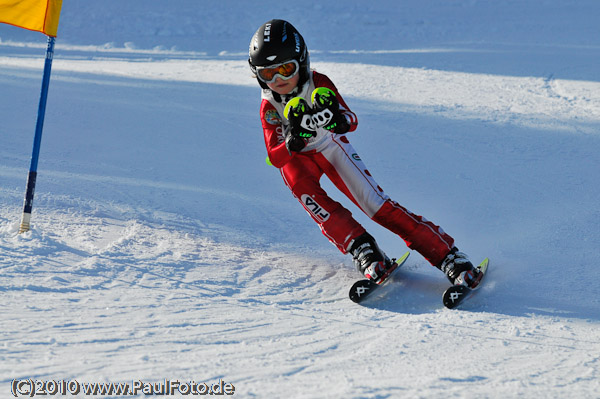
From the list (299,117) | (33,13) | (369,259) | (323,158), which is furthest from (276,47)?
(33,13)

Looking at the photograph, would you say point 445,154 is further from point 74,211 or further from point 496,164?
point 74,211

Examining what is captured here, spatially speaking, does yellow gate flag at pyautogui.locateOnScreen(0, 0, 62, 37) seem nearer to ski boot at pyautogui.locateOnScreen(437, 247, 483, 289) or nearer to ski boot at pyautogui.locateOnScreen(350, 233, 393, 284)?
ski boot at pyautogui.locateOnScreen(350, 233, 393, 284)

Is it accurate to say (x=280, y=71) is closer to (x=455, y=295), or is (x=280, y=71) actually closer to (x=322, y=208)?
(x=322, y=208)

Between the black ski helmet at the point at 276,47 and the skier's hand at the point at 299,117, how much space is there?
312mm

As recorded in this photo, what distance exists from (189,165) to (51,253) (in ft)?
7.02

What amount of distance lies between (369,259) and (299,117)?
94 cm

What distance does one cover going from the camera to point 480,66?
923 cm

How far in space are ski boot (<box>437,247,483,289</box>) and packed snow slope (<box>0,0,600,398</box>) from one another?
0.35 feet

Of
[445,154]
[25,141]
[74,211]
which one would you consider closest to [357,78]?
[445,154]

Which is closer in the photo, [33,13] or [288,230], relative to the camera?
[33,13]

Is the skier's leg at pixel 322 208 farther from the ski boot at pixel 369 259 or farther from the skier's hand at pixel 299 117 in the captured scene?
the skier's hand at pixel 299 117

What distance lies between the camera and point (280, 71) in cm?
387

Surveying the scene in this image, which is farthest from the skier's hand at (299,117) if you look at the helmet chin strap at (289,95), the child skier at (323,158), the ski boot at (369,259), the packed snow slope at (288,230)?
the packed snow slope at (288,230)

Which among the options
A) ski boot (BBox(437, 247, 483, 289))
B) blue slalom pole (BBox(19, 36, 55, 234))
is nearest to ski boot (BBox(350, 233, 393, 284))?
ski boot (BBox(437, 247, 483, 289))
